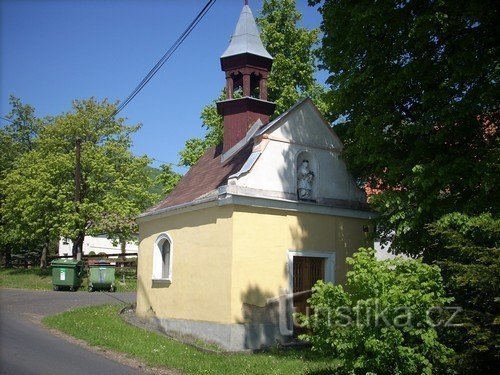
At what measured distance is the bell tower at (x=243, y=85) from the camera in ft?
51.8

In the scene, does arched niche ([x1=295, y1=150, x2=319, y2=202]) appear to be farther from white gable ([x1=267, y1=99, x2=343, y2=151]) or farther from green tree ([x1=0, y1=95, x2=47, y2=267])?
green tree ([x1=0, y1=95, x2=47, y2=267])

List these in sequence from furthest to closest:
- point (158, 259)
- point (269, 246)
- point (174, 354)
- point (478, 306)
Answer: point (158, 259) → point (269, 246) → point (174, 354) → point (478, 306)

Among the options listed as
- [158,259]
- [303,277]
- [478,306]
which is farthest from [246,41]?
[478,306]

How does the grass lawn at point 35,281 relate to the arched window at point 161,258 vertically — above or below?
below

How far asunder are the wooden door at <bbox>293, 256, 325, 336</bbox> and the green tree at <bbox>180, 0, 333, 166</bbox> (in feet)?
40.3

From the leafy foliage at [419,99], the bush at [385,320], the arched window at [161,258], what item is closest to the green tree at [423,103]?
the leafy foliage at [419,99]

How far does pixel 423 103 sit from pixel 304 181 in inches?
160

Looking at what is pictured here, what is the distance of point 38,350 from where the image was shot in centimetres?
1046

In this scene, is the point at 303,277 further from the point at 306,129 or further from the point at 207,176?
the point at 207,176

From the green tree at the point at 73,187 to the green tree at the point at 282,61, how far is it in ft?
21.0

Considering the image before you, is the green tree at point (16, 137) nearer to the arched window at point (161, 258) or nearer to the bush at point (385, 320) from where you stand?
the arched window at point (161, 258)

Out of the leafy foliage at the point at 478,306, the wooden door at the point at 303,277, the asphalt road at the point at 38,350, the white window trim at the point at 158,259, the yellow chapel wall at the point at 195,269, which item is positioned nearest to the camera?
the leafy foliage at the point at 478,306

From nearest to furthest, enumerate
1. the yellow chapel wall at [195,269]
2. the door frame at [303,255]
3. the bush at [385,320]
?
the bush at [385,320], the yellow chapel wall at [195,269], the door frame at [303,255]

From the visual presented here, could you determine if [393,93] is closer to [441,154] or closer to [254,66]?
[441,154]
